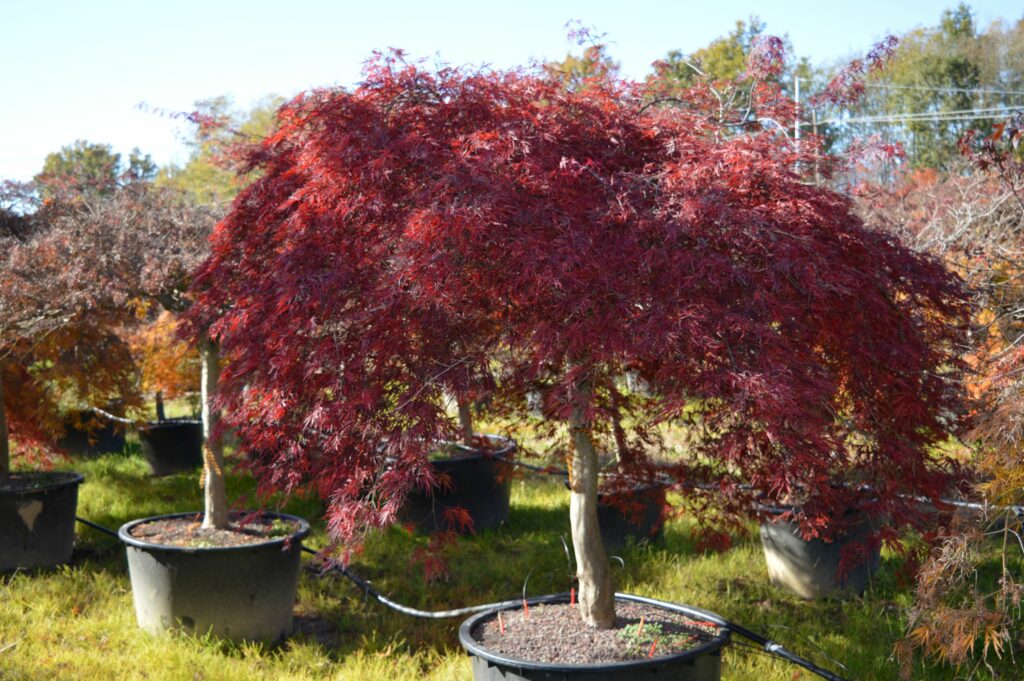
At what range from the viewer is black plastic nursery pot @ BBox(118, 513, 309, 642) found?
4.66m

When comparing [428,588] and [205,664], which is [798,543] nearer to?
[428,588]

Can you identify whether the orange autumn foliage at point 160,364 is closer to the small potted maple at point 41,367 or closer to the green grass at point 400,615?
the small potted maple at point 41,367

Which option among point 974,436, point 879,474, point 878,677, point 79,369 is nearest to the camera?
point 974,436

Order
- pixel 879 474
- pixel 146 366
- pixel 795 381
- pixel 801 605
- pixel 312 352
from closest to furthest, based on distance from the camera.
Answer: pixel 795 381, pixel 312 352, pixel 879 474, pixel 801 605, pixel 146 366

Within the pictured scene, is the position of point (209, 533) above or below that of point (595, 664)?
above

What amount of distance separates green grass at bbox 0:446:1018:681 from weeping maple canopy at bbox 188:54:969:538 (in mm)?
1195

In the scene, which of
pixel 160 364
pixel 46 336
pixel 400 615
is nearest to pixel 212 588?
pixel 400 615

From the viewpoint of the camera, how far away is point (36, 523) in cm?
586

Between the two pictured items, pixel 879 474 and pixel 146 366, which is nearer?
pixel 879 474

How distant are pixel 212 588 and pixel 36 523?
191 cm

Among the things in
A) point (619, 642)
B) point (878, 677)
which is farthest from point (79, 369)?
point (878, 677)

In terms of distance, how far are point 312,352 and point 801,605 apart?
338cm

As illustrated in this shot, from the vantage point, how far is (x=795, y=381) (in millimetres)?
2693

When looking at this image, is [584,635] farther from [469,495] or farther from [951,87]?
[951,87]
